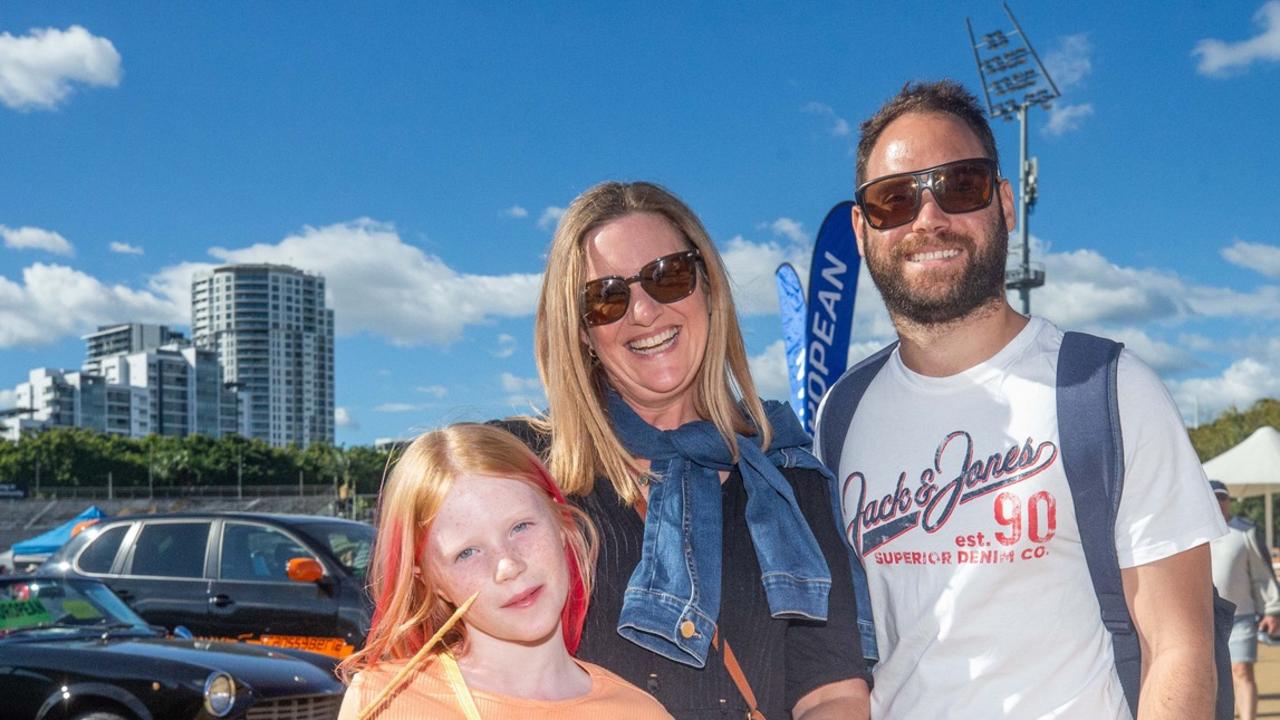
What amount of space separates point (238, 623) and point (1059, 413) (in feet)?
24.8

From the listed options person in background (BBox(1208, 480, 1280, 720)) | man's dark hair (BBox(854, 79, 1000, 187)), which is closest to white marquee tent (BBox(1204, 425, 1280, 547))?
person in background (BBox(1208, 480, 1280, 720))

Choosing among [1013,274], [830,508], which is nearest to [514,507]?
[830,508]

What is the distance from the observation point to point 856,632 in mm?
2338

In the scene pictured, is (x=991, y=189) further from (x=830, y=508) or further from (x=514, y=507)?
(x=514, y=507)

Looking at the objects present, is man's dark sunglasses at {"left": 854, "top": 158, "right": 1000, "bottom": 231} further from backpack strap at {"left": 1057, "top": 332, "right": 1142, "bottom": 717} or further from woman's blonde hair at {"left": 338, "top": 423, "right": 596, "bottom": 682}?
woman's blonde hair at {"left": 338, "top": 423, "right": 596, "bottom": 682}

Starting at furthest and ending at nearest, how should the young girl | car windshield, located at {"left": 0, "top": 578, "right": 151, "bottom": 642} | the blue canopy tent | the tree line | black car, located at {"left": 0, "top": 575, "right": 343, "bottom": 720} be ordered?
1. the tree line
2. the blue canopy tent
3. car windshield, located at {"left": 0, "top": 578, "right": 151, "bottom": 642}
4. black car, located at {"left": 0, "top": 575, "right": 343, "bottom": 720}
5. the young girl

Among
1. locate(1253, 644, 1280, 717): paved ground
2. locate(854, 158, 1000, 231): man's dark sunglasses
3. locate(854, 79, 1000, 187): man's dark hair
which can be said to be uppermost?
locate(854, 79, 1000, 187): man's dark hair

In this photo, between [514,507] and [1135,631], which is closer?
[514,507]

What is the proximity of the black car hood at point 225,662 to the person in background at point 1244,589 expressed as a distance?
5429 mm

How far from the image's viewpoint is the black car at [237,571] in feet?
27.9

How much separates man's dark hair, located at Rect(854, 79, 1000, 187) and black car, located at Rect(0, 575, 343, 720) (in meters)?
4.87

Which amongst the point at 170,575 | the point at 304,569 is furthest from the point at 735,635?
the point at 170,575

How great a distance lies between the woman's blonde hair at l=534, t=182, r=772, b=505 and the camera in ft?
7.93

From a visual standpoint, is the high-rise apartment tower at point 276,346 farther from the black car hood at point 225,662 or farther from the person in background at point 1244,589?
the black car hood at point 225,662
